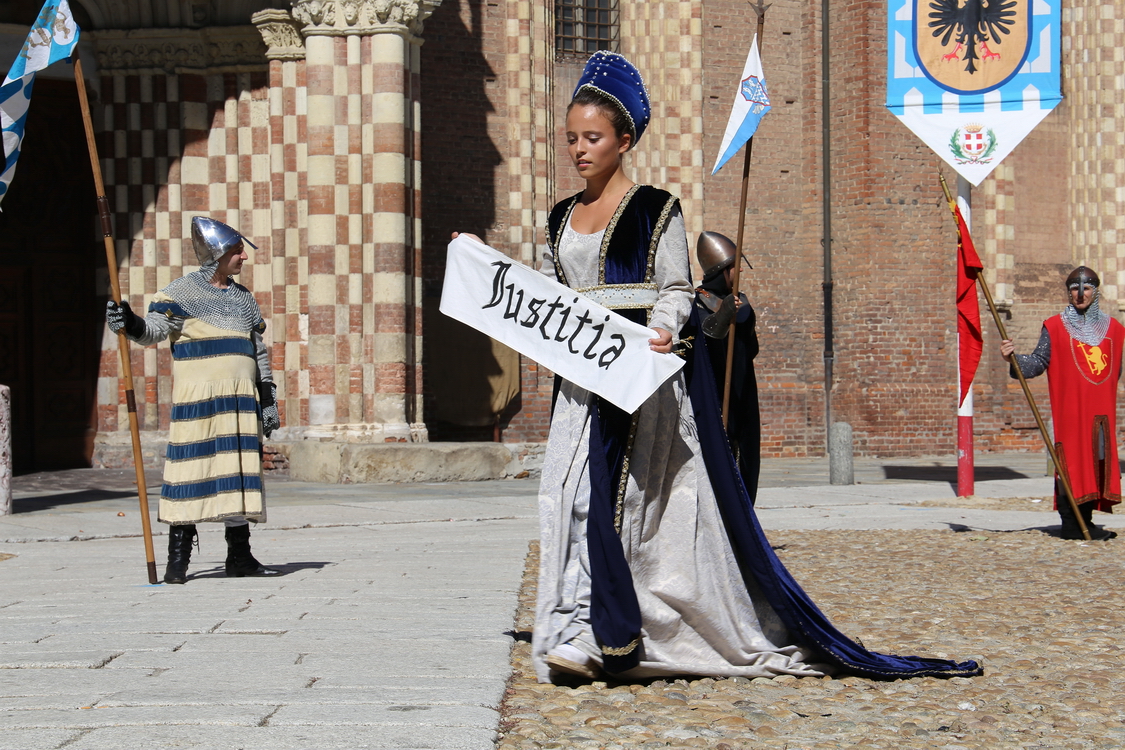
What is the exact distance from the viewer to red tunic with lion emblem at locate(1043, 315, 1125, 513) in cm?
898

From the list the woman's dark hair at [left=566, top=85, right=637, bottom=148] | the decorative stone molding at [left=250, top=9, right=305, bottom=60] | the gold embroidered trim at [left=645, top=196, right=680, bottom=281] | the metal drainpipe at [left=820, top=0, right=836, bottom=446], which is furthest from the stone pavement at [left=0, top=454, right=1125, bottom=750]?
the metal drainpipe at [left=820, top=0, right=836, bottom=446]

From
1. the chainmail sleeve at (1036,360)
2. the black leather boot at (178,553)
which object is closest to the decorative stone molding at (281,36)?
the chainmail sleeve at (1036,360)

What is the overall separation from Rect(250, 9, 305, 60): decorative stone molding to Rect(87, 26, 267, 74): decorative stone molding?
0.35 meters

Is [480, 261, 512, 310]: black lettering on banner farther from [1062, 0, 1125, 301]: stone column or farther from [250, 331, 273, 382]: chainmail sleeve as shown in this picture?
[1062, 0, 1125, 301]: stone column

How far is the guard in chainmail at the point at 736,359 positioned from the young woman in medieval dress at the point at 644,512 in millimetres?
2706

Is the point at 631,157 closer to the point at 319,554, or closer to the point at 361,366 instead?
the point at 361,366

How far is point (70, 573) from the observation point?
7090 mm

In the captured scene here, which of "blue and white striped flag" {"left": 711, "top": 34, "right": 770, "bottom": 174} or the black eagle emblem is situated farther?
the black eagle emblem

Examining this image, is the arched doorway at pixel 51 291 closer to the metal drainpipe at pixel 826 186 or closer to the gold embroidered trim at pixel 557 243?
the metal drainpipe at pixel 826 186

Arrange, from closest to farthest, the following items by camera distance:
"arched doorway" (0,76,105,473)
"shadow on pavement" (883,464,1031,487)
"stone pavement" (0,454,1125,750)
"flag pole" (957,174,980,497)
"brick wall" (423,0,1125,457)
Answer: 1. "stone pavement" (0,454,1125,750)
2. "flag pole" (957,174,980,497)
3. "shadow on pavement" (883,464,1031,487)
4. "arched doorway" (0,76,105,473)
5. "brick wall" (423,0,1125,457)

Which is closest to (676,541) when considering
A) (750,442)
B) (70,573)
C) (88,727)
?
Result: (88,727)

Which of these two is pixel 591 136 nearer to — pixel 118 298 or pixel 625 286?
pixel 625 286

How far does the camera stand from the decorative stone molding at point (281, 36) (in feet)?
50.3

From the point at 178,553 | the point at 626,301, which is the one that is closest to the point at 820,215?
the point at 178,553
